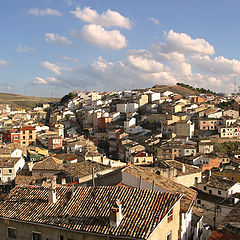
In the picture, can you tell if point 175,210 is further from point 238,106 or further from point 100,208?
point 238,106

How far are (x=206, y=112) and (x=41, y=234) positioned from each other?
221 feet

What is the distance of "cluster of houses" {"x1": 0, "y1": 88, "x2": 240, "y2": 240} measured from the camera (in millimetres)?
10867

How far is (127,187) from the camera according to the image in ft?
40.6

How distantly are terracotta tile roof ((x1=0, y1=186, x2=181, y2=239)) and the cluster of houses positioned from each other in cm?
3

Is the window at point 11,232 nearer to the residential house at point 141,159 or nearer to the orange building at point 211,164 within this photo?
the orange building at point 211,164

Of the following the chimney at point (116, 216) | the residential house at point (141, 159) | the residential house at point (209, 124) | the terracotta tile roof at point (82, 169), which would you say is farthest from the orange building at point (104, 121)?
the chimney at point (116, 216)

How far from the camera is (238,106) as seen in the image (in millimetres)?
82875

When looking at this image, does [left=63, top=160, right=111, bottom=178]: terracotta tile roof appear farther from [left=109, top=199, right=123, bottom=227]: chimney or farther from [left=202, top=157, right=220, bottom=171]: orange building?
[left=202, top=157, right=220, bottom=171]: orange building

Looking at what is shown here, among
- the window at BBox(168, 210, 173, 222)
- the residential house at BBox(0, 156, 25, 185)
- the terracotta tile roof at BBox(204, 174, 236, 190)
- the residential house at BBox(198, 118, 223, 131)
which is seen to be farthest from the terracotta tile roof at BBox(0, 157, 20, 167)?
the residential house at BBox(198, 118, 223, 131)

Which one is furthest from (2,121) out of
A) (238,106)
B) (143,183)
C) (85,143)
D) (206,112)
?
(143,183)

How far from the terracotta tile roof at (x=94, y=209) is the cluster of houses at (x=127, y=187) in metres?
0.03

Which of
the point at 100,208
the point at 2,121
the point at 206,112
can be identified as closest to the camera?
the point at 100,208

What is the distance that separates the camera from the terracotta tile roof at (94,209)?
33.8ft

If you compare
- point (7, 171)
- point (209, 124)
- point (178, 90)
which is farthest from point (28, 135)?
point (178, 90)
